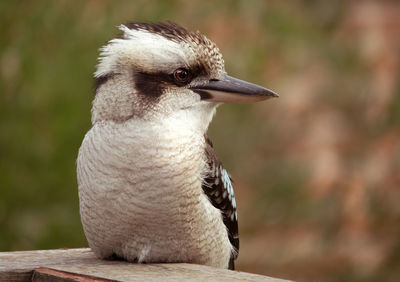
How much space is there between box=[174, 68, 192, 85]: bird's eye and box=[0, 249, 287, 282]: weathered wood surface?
484 millimetres

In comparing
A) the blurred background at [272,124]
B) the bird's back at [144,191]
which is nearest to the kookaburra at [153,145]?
the bird's back at [144,191]

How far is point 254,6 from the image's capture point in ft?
15.3

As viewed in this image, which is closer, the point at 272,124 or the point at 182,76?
the point at 182,76

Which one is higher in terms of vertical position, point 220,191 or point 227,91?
point 227,91

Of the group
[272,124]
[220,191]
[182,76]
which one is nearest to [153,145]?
[182,76]

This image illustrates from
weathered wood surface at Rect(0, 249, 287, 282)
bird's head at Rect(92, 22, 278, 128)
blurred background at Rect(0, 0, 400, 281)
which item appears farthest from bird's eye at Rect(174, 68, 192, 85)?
blurred background at Rect(0, 0, 400, 281)

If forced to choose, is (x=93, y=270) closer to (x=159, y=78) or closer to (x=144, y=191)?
(x=144, y=191)

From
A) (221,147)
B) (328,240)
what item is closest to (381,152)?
(328,240)

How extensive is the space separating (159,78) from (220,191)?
40 centimetres

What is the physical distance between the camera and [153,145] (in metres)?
2.06

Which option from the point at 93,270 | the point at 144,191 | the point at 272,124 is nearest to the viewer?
the point at 93,270

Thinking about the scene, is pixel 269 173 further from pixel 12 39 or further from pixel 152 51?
pixel 152 51

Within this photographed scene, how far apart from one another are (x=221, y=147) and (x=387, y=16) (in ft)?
6.67

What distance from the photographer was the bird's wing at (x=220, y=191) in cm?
225
